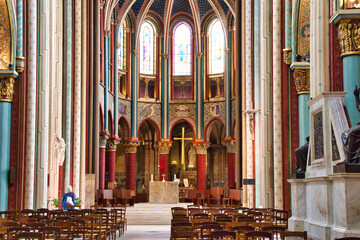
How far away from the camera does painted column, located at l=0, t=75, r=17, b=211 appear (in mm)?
17984

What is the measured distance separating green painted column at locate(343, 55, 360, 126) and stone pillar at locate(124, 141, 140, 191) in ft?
94.9

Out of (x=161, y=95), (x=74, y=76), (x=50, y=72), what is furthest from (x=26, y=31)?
(x=161, y=95)

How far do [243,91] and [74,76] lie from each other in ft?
28.7

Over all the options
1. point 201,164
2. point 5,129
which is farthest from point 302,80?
point 201,164

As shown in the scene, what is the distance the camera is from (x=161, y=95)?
136ft

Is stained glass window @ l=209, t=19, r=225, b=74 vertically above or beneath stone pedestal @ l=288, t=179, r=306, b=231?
above

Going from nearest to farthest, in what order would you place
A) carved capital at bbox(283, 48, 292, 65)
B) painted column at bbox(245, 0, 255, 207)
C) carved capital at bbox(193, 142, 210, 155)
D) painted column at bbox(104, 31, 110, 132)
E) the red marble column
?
1. carved capital at bbox(283, 48, 292, 65)
2. painted column at bbox(245, 0, 255, 207)
3. the red marble column
4. painted column at bbox(104, 31, 110, 132)
5. carved capital at bbox(193, 142, 210, 155)

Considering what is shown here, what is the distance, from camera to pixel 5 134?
18.3 meters

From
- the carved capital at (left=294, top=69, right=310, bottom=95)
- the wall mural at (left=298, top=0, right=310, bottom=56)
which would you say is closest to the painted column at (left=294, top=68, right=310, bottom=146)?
the carved capital at (left=294, top=69, right=310, bottom=95)

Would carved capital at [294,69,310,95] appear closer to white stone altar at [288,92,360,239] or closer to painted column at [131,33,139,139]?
white stone altar at [288,92,360,239]

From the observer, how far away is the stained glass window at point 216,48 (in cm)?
4094

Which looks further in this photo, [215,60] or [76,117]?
[215,60]

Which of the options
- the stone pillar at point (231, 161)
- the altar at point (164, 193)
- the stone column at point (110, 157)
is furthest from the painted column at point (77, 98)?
the stone pillar at point (231, 161)

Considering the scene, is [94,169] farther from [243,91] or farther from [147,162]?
[147,162]
